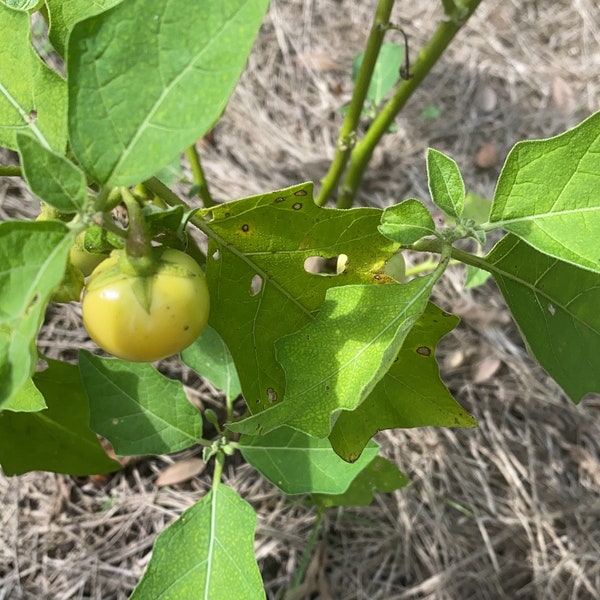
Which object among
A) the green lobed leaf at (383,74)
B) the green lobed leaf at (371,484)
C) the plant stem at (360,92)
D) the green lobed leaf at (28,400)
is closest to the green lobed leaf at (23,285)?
the green lobed leaf at (28,400)

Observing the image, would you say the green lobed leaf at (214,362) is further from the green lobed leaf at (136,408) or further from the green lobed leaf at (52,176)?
the green lobed leaf at (52,176)

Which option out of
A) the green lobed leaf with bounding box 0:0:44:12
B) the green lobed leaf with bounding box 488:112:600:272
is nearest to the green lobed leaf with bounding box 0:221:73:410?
the green lobed leaf with bounding box 0:0:44:12

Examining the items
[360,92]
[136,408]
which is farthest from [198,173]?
[136,408]

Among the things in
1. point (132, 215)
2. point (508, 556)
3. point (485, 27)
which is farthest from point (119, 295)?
point (485, 27)

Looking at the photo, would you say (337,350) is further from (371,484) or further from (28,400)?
(371,484)

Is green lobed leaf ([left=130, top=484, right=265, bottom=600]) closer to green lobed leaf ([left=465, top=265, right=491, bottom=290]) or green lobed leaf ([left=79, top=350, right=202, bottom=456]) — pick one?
green lobed leaf ([left=79, top=350, right=202, bottom=456])
